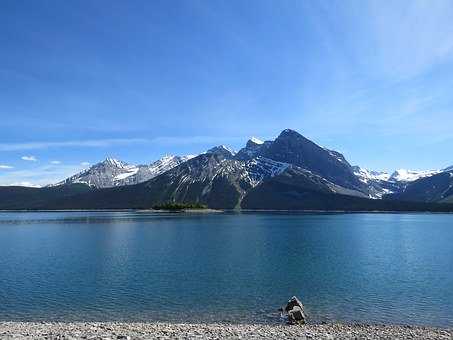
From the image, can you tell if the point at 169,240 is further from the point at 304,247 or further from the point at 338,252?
the point at 338,252

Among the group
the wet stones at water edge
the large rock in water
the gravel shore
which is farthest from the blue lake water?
the gravel shore

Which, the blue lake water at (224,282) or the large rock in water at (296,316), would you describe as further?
the blue lake water at (224,282)

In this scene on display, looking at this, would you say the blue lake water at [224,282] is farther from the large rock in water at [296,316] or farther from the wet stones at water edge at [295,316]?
the large rock in water at [296,316]

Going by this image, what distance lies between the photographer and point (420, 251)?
11344 cm

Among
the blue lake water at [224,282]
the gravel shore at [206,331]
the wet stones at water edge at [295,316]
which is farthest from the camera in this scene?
the blue lake water at [224,282]

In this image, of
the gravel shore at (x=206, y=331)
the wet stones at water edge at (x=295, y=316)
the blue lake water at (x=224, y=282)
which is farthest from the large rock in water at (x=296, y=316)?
the blue lake water at (x=224, y=282)

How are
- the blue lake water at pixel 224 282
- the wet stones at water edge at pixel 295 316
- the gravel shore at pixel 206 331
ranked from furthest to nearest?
1. the blue lake water at pixel 224 282
2. the wet stones at water edge at pixel 295 316
3. the gravel shore at pixel 206 331

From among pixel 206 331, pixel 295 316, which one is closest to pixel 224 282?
pixel 295 316

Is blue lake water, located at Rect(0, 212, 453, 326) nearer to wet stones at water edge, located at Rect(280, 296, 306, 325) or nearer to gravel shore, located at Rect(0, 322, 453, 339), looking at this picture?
wet stones at water edge, located at Rect(280, 296, 306, 325)

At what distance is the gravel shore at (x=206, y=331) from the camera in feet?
120

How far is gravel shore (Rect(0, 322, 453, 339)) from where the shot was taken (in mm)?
36500

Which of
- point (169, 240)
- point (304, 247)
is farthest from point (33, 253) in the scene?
point (304, 247)

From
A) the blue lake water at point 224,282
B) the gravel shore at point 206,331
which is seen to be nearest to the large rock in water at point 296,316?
the gravel shore at point 206,331

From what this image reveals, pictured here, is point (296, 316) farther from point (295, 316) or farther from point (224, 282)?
point (224, 282)
